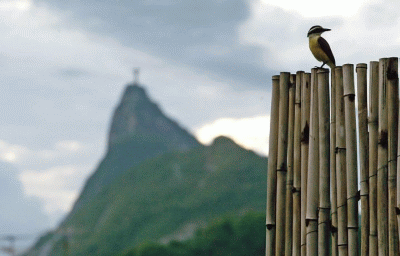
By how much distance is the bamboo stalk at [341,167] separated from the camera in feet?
12.2

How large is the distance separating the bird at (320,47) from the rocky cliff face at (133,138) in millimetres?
119356

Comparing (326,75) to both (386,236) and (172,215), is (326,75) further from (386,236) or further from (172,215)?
(172,215)

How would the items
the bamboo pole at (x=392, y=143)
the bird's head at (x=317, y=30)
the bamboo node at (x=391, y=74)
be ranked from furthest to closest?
the bird's head at (x=317, y=30)
the bamboo node at (x=391, y=74)
the bamboo pole at (x=392, y=143)

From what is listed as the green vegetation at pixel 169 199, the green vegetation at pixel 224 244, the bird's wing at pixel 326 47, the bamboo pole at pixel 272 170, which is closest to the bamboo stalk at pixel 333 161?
the bird's wing at pixel 326 47

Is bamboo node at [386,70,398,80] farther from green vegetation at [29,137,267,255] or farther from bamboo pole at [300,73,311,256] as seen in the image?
green vegetation at [29,137,267,255]

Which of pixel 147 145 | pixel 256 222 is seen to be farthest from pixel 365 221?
pixel 147 145

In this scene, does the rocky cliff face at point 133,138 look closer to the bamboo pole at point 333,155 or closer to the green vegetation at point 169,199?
the green vegetation at point 169,199

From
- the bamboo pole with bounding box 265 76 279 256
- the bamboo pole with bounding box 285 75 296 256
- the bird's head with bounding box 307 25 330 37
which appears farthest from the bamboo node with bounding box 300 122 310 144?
the bird's head with bounding box 307 25 330 37

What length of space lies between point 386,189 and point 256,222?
135 ft

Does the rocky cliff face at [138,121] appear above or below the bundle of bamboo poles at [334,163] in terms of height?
above

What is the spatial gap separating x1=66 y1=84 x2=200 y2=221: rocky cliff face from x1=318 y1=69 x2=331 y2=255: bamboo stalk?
393 ft

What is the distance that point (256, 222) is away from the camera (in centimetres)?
4400

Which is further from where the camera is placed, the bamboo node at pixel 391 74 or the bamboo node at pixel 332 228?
the bamboo node at pixel 332 228

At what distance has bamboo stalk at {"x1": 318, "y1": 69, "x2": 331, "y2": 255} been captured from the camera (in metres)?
3.77
